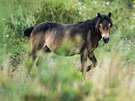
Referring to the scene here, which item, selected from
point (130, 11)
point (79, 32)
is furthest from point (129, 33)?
point (79, 32)

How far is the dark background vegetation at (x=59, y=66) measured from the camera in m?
5.20

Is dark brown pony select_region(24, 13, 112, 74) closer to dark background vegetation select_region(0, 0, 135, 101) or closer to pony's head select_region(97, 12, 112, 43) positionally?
pony's head select_region(97, 12, 112, 43)

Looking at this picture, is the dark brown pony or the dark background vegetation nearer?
the dark background vegetation

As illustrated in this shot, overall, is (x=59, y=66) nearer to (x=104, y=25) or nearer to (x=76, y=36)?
(x=104, y=25)

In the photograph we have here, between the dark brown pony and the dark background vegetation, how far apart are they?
1.13 ft

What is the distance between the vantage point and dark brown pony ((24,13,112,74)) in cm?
1081

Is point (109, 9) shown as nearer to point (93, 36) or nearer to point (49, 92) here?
point (93, 36)

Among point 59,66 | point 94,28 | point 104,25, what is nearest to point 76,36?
point 94,28

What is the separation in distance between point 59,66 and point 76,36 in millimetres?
6064

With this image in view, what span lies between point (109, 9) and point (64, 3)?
6.84 feet

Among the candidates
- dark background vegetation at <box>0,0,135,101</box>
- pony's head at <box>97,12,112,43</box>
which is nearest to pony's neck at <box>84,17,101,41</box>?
pony's head at <box>97,12,112,43</box>

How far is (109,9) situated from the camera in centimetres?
1844

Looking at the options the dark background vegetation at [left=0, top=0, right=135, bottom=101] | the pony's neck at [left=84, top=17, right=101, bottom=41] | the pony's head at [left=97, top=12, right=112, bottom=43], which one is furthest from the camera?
the pony's neck at [left=84, top=17, right=101, bottom=41]

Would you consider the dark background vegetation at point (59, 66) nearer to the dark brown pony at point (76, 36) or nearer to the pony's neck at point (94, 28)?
the dark brown pony at point (76, 36)
